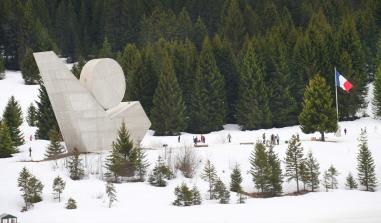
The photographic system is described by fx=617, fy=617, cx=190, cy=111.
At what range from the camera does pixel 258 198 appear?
33.6 m

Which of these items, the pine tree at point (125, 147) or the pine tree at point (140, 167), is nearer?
the pine tree at point (140, 167)

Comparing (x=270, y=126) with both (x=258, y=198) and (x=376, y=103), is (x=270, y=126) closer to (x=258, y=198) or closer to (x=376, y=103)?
(x=376, y=103)

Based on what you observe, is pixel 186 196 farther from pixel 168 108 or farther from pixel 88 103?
pixel 168 108

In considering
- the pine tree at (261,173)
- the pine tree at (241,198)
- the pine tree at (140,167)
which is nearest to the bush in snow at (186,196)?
the pine tree at (241,198)

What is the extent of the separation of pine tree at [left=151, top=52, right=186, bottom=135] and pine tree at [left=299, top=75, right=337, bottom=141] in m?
14.5

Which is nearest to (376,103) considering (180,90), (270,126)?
(270,126)

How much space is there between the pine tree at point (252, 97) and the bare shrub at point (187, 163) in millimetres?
22098

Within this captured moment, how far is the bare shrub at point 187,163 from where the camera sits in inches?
1428

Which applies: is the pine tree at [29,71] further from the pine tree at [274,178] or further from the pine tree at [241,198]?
the pine tree at [241,198]

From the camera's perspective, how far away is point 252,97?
197 feet

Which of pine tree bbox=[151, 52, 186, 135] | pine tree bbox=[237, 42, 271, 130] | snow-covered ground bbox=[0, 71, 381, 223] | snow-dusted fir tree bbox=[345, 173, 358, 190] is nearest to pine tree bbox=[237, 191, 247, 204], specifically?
snow-covered ground bbox=[0, 71, 381, 223]

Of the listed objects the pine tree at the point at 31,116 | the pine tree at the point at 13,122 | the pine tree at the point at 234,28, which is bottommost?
the pine tree at the point at 13,122

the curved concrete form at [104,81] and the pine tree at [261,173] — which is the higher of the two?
the curved concrete form at [104,81]

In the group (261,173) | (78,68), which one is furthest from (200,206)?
(78,68)
